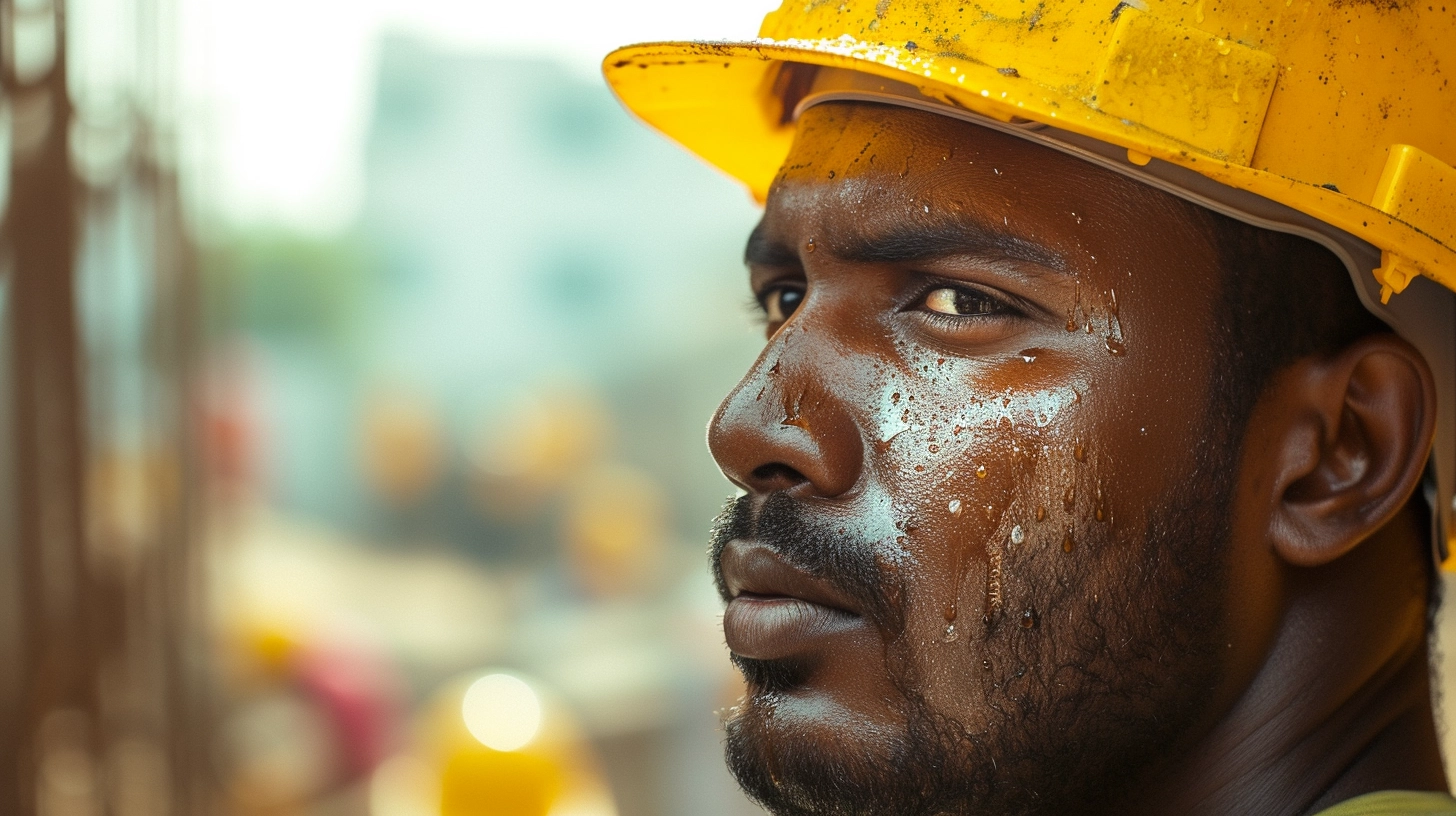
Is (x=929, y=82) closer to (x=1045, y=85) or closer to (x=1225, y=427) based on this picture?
(x=1045, y=85)

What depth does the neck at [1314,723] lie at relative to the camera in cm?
206

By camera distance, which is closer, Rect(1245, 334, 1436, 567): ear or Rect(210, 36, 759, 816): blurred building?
Rect(1245, 334, 1436, 567): ear

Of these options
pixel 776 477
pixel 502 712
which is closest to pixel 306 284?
pixel 502 712

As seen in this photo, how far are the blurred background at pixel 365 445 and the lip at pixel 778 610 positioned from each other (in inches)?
87.5

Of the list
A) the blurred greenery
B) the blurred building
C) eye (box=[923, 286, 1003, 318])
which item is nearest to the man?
eye (box=[923, 286, 1003, 318])

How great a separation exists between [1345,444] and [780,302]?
3.34ft

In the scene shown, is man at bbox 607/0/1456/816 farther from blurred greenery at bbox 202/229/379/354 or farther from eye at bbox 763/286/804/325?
blurred greenery at bbox 202/229/379/354

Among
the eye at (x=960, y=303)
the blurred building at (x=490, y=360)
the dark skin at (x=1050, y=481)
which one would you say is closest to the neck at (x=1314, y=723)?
the dark skin at (x=1050, y=481)

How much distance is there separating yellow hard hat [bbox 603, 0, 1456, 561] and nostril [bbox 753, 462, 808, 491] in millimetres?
621

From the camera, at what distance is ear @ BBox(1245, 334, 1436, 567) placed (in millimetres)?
2043

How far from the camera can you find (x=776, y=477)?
208 cm

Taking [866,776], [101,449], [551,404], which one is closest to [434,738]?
[101,449]

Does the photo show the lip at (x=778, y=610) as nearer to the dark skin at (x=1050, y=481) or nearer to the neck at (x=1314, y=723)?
the dark skin at (x=1050, y=481)

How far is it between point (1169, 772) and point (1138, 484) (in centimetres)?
47
